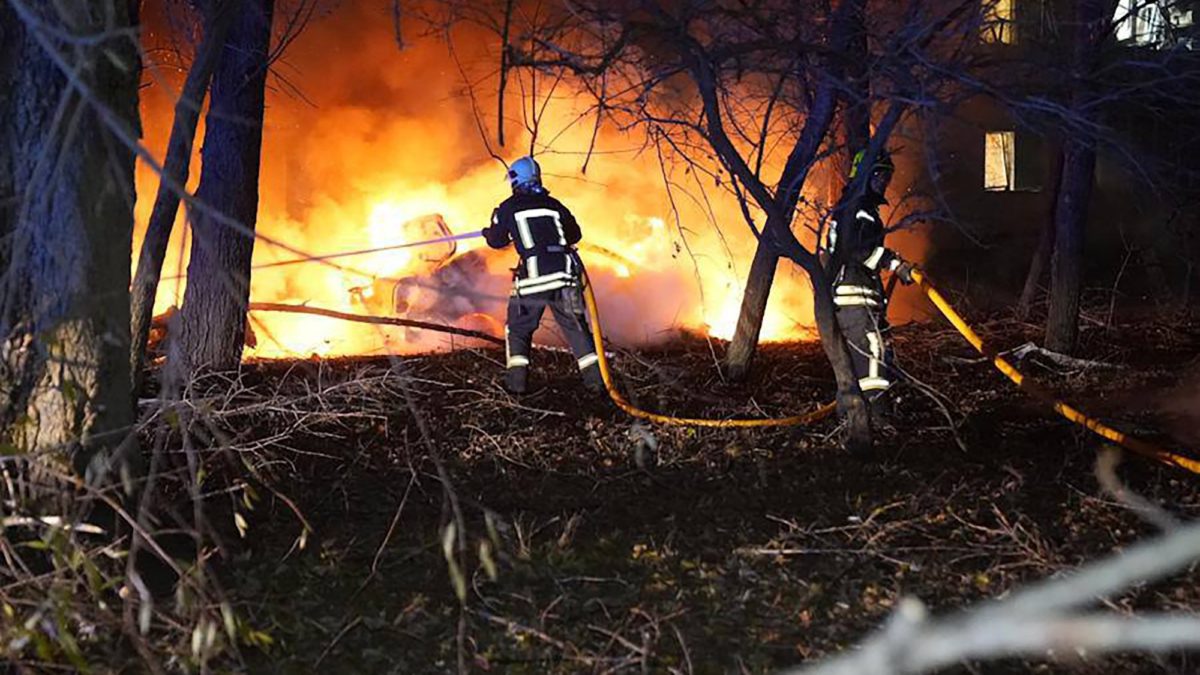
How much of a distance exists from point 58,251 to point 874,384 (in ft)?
15.7

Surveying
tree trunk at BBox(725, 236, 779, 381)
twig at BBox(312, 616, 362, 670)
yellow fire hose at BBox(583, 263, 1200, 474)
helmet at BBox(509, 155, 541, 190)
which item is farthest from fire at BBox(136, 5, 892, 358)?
twig at BBox(312, 616, 362, 670)

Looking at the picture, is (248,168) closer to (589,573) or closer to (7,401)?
(7,401)

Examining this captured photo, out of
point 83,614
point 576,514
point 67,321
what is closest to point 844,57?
point 576,514

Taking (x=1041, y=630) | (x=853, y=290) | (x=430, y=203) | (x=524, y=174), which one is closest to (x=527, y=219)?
(x=524, y=174)

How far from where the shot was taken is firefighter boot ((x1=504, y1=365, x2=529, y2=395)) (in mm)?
8117

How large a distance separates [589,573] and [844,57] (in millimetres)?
2934

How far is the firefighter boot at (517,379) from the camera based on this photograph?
320 inches

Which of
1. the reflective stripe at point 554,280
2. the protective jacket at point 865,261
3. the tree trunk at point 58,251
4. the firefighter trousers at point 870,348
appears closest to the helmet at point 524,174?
the reflective stripe at point 554,280

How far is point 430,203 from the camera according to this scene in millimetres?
12719

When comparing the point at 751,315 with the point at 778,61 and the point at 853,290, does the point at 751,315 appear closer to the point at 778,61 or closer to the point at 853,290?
the point at 853,290

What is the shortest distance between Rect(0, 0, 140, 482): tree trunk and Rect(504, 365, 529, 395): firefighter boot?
11.8 ft

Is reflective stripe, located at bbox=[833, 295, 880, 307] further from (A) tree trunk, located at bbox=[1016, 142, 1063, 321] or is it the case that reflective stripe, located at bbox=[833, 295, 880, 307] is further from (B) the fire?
(A) tree trunk, located at bbox=[1016, 142, 1063, 321]

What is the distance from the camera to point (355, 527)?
17.3 feet

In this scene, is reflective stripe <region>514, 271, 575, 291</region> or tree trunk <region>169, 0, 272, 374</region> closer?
reflective stripe <region>514, 271, 575, 291</region>
